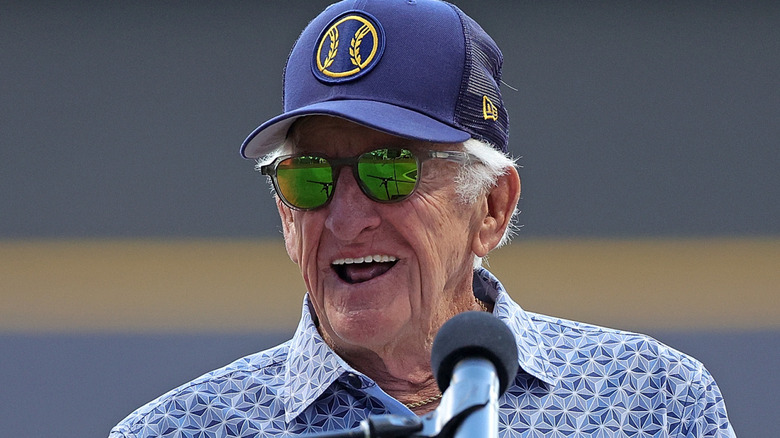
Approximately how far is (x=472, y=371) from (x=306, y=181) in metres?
1.02

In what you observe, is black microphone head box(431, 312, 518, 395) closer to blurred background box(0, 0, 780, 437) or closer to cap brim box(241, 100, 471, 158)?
cap brim box(241, 100, 471, 158)

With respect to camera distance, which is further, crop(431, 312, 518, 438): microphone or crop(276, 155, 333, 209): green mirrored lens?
crop(276, 155, 333, 209): green mirrored lens

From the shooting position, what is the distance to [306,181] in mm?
2137

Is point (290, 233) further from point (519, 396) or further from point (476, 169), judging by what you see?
point (519, 396)

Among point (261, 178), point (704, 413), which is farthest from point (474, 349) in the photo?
point (261, 178)

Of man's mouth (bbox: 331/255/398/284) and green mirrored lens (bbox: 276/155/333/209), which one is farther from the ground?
green mirrored lens (bbox: 276/155/333/209)

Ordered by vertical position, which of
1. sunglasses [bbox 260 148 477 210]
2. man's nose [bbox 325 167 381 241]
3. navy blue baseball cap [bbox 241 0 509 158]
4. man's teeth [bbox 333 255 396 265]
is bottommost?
man's teeth [bbox 333 255 396 265]

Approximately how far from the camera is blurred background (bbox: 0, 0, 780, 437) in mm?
4496

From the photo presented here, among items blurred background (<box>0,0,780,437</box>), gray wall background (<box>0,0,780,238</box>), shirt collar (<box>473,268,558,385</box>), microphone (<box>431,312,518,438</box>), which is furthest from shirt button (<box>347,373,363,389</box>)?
gray wall background (<box>0,0,780,238</box>)

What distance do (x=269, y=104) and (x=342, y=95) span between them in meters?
2.46

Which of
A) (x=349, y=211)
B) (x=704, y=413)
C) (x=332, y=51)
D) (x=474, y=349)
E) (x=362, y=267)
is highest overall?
(x=332, y=51)

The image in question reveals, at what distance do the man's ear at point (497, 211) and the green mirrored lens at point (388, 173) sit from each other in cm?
24

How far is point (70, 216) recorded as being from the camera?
4.58m

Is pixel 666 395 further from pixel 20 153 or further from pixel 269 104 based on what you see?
pixel 20 153
